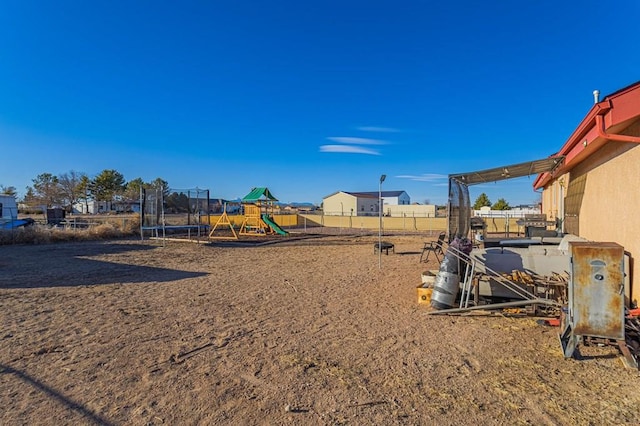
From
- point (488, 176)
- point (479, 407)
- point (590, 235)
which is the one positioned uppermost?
point (488, 176)

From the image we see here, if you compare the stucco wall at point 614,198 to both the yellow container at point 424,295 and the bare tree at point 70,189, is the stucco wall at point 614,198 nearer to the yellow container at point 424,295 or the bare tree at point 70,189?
the yellow container at point 424,295

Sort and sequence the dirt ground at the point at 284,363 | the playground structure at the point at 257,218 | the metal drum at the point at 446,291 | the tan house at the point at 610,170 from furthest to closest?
the playground structure at the point at 257,218 → the metal drum at the point at 446,291 → the tan house at the point at 610,170 → the dirt ground at the point at 284,363

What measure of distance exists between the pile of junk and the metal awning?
2.16m

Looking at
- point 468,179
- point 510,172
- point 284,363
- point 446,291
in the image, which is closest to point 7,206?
point 468,179

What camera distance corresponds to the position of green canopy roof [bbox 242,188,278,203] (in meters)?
21.4

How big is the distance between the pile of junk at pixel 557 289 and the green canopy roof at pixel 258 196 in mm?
15865

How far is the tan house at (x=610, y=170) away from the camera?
4426 mm

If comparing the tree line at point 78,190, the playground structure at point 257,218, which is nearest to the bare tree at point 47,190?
the tree line at point 78,190

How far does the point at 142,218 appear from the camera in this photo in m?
16.5

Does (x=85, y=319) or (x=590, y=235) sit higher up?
(x=590, y=235)

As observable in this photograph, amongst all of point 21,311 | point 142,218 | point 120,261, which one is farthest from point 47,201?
point 21,311

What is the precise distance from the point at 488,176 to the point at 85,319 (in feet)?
31.4

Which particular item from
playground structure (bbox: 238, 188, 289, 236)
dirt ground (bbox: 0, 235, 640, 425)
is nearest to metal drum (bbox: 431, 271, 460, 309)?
dirt ground (bbox: 0, 235, 640, 425)

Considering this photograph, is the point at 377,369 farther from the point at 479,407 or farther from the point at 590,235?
the point at 590,235
